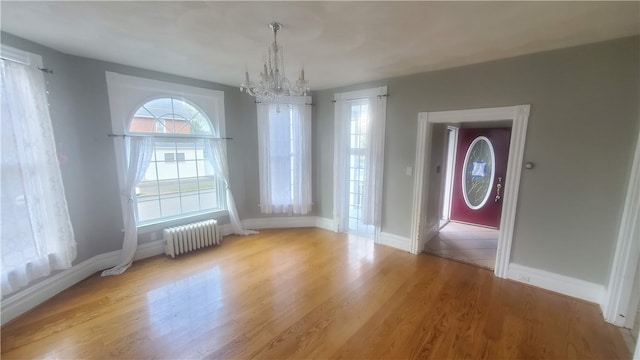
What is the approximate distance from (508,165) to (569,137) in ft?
1.77

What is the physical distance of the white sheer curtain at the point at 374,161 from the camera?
366cm

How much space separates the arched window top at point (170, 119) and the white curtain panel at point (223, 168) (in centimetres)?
23

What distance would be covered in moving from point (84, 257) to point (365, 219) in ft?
11.9

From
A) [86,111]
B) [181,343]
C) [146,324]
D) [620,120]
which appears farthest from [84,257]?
[620,120]

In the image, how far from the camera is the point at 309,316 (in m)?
2.25

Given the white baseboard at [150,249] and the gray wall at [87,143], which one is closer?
the gray wall at [87,143]

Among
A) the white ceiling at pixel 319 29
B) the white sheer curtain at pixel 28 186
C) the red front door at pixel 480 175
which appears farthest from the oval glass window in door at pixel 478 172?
the white sheer curtain at pixel 28 186

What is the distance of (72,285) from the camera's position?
2.71 meters

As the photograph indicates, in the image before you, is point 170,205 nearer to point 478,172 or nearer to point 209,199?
point 209,199

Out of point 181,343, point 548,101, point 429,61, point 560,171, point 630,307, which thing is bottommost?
point 181,343

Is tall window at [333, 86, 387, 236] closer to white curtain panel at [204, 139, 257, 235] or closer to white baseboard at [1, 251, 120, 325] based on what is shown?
white curtain panel at [204, 139, 257, 235]

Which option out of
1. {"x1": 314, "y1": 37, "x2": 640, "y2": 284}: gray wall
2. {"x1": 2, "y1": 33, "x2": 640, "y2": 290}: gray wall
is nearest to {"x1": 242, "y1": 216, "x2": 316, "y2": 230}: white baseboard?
{"x1": 2, "y1": 33, "x2": 640, "y2": 290}: gray wall

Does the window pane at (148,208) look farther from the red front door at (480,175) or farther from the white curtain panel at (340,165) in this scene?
the red front door at (480,175)

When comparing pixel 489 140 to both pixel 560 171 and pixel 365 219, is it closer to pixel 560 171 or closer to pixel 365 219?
pixel 560 171
